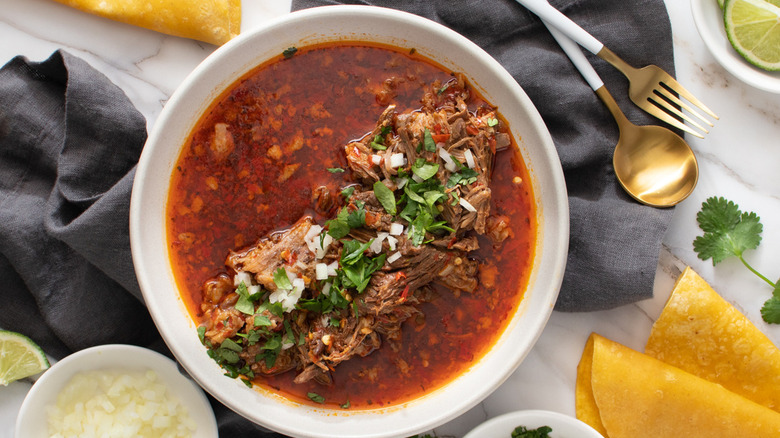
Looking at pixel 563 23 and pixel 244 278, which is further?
pixel 563 23

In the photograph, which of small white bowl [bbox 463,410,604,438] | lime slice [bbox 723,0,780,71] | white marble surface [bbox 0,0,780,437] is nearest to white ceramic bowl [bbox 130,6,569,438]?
small white bowl [bbox 463,410,604,438]

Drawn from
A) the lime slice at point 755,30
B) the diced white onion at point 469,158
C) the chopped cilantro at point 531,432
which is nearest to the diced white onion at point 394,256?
the diced white onion at point 469,158

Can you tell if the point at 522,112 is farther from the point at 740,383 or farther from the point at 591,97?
the point at 740,383

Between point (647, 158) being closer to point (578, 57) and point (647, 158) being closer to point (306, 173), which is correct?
point (578, 57)

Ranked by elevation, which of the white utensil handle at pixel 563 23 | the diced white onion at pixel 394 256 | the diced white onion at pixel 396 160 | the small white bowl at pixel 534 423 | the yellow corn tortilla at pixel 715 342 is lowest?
the small white bowl at pixel 534 423

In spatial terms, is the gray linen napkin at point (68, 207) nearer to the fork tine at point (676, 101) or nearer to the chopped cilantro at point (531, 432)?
the chopped cilantro at point (531, 432)

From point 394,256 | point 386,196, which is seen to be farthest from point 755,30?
point 394,256

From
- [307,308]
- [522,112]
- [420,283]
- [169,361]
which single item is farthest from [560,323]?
[169,361]
